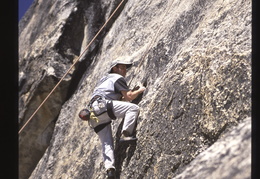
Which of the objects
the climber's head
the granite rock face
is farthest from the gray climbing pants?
the climber's head

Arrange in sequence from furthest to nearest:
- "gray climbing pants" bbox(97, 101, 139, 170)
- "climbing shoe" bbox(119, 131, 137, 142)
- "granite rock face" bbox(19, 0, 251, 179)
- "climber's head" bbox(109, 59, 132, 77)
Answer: "climber's head" bbox(109, 59, 132, 77) → "gray climbing pants" bbox(97, 101, 139, 170) → "climbing shoe" bbox(119, 131, 137, 142) → "granite rock face" bbox(19, 0, 251, 179)

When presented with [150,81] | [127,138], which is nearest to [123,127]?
[127,138]

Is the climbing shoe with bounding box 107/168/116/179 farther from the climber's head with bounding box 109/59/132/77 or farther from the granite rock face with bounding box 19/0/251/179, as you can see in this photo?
the climber's head with bounding box 109/59/132/77

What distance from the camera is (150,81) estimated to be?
6238mm

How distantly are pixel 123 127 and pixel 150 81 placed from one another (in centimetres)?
91

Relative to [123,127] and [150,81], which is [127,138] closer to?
[123,127]

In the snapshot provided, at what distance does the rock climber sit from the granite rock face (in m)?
0.14

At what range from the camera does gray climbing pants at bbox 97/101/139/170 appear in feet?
18.8

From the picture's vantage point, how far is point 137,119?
5844 mm

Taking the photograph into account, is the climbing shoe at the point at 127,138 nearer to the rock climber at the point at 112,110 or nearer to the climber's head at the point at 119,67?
the rock climber at the point at 112,110

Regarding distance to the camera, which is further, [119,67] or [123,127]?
[119,67]

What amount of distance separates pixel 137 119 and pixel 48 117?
5.05m
